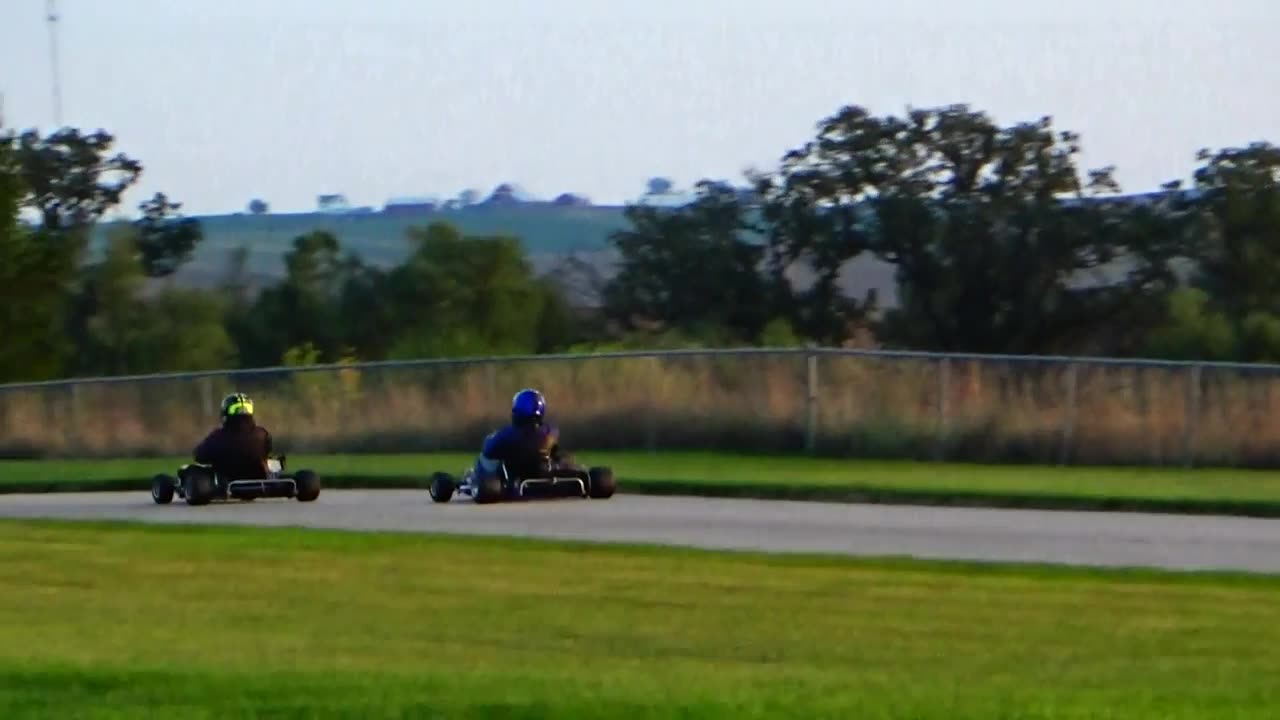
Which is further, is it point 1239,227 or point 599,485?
point 1239,227

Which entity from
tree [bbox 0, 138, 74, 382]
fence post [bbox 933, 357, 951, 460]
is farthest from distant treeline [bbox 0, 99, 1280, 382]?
fence post [bbox 933, 357, 951, 460]

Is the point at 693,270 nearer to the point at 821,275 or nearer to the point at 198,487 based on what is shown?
the point at 821,275

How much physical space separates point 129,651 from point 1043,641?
4.84 m

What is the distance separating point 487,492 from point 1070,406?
27.4 feet

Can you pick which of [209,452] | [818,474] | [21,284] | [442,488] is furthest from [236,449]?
[21,284]

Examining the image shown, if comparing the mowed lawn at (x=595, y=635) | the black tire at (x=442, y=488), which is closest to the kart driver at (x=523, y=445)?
the black tire at (x=442, y=488)

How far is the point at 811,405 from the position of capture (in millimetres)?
32000

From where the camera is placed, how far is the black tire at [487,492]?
980 inches

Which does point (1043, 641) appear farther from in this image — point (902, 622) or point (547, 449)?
point (547, 449)

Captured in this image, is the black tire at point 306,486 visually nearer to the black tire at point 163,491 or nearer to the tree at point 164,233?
the black tire at point 163,491

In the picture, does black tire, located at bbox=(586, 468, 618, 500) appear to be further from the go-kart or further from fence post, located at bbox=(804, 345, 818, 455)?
fence post, located at bbox=(804, 345, 818, 455)

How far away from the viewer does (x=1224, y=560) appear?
18.3 metres

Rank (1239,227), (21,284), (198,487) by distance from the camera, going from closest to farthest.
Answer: (198,487), (21,284), (1239,227)

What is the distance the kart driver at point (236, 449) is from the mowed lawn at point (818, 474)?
10.2 ft
